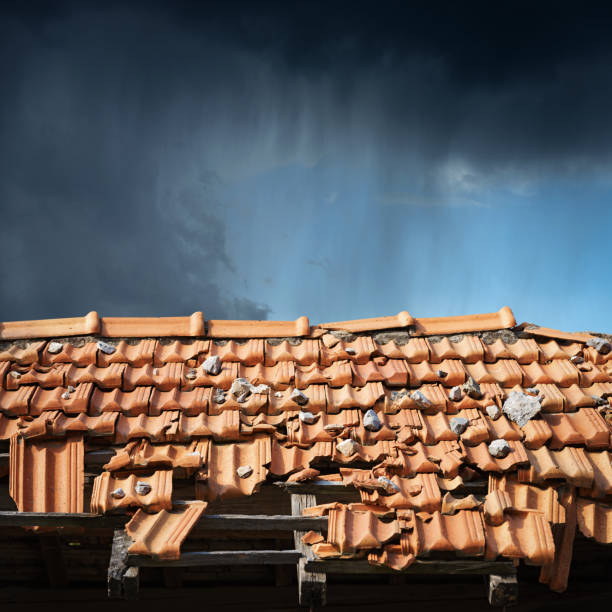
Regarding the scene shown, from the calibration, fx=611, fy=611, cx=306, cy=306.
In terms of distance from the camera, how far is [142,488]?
11.5 ft

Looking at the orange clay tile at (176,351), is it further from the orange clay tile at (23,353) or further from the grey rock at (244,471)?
the grey rock at (244,471)

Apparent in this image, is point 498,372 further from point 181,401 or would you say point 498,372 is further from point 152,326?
point 152,326

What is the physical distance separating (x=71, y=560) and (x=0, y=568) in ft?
1.93

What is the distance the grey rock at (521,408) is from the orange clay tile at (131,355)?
277 cm

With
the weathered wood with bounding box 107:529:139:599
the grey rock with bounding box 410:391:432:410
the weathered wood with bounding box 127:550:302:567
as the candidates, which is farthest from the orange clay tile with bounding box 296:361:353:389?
the weathered wood with bounding box 107:529:139:599

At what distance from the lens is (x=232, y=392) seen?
14.7 feet

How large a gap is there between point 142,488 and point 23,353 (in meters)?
2.02

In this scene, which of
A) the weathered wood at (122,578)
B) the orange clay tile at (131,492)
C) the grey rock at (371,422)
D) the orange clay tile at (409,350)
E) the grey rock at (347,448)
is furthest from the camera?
the orange clay tile at (409,350)

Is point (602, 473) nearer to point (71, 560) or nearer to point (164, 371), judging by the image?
point (164, 371)

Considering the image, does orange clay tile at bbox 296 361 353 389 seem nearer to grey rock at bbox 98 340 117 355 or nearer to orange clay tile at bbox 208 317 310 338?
orange clay tile at bbox 208 317 310 338

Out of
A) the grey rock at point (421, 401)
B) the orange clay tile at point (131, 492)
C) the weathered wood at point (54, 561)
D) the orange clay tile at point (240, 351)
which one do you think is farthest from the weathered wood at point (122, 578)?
the grey rock at point (421, 401)

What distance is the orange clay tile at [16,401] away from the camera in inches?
168

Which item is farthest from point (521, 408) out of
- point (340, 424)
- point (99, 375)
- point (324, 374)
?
point (99, 375)

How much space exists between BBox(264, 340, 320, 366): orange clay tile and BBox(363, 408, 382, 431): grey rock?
83 centimetres
